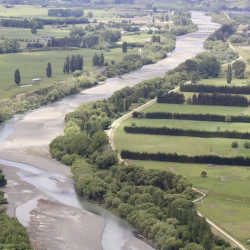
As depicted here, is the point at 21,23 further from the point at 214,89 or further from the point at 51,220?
the point at 51,220

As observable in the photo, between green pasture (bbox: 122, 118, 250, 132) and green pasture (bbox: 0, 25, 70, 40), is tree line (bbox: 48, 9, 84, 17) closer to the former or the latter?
green pasture (bbox: 0, 25, 70, 40)

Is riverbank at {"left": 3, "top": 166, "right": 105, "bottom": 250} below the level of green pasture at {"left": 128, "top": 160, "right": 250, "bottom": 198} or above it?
below

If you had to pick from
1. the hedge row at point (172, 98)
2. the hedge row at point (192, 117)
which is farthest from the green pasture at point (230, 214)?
the hedge row at point (172, 98)

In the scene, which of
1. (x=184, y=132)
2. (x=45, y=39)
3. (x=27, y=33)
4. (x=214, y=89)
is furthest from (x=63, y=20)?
(x=184, y=132)

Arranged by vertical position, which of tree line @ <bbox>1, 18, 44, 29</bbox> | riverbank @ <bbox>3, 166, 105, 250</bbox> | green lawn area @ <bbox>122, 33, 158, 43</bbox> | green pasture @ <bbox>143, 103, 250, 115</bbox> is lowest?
green lawn area @ <bbox>122, 33, 158, 43</bbox>

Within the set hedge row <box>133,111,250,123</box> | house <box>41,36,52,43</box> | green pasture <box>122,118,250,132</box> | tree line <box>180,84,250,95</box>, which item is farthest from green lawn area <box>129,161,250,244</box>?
house <box>41,36,52,43</box>

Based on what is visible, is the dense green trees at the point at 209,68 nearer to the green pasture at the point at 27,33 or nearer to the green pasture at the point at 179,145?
the green pasture at the point at 179,145

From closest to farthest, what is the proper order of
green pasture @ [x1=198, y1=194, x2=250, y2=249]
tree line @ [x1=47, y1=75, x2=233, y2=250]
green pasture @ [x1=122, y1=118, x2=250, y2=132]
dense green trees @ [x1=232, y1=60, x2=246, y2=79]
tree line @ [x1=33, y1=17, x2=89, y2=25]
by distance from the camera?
tree line @ [x1=47, y1=75, x2=233, y2=250], green pasture @ [x1=198, y1=194, x2=250, y2=249], green pasture @ [x1=122, y1=118, x2=250, y2=132], dense green trees @ [x1=232, y1=60, x2=246, y2=79], tree line @ [x1=33, y1=17, x2=89, y2=25]
